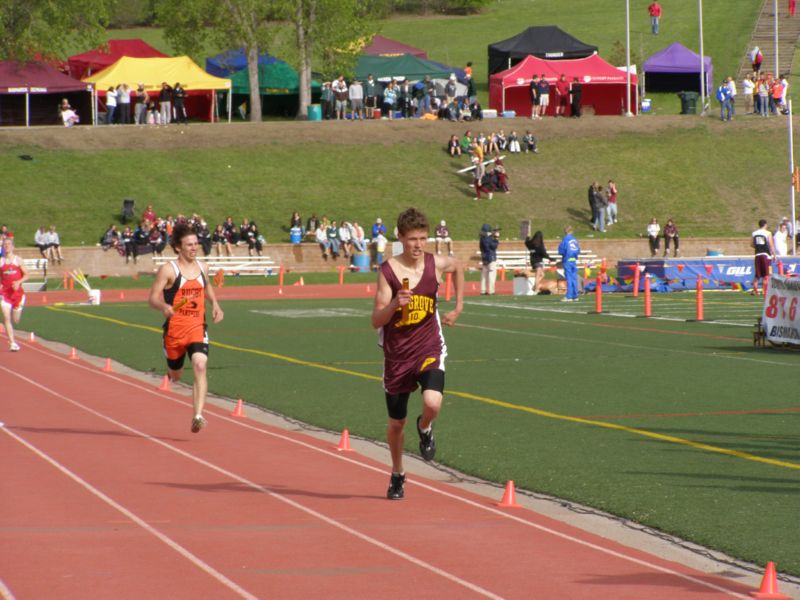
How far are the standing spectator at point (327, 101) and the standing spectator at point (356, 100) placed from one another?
88 centimetres

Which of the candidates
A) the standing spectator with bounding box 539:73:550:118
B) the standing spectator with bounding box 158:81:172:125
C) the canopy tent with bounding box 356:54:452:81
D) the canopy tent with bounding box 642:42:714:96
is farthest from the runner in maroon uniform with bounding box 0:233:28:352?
the canopy tent with bounding box 642:42:714:96

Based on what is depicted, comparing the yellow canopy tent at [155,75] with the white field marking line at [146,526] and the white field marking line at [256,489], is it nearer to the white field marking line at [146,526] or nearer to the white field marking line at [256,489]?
the white field marking line at [256,489]

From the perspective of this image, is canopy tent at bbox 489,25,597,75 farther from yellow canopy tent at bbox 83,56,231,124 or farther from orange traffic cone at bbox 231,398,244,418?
orange traffic cone at bbox 231,398,244,418

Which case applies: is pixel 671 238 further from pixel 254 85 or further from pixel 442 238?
pixel 254 85

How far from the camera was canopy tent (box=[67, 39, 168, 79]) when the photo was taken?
70.8 meters

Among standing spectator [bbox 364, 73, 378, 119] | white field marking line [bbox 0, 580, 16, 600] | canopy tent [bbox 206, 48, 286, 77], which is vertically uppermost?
canopy tent [bbox 206, 48, 286, 77]

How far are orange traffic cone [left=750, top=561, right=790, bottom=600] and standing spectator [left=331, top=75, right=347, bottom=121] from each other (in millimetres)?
57492

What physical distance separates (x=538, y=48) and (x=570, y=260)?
129 ft

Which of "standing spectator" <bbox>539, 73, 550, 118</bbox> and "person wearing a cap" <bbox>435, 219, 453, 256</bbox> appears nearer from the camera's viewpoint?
"person wearing a cap" <bbox>435, 219, 453, 256</bbox>

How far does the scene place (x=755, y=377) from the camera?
58.9ft

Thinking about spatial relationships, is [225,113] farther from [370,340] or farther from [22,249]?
[370,340]

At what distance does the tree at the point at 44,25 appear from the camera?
63.6 meters

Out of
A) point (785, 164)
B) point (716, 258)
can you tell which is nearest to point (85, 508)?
point (716, 258)

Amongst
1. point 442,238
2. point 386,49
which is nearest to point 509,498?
point 442,238
